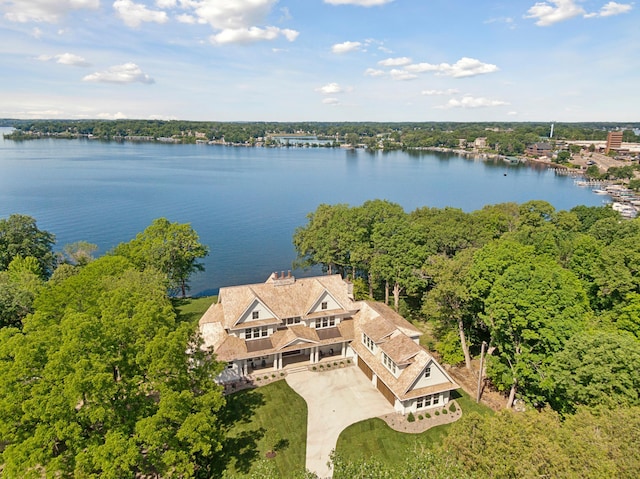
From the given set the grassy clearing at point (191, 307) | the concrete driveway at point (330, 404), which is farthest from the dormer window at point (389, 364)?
the grassy clearing at point (191, 307)

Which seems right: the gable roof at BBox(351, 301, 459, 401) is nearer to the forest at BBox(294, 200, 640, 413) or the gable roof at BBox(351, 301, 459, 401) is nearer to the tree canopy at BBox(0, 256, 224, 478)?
the forest at BBox(294, 200, 640, 413)

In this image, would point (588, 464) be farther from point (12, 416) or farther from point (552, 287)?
point (12, 416)

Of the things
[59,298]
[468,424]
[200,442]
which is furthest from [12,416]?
[468,424]

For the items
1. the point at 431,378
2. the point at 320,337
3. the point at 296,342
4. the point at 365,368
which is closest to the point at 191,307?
the point at 296,342

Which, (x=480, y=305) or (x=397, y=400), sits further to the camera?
(x=480, y=305)

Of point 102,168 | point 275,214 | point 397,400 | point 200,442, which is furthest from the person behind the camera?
point 102,168

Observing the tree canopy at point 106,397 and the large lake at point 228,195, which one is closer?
the tree canopy at point 106,397

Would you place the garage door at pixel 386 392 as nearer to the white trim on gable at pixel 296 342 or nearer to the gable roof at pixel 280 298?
the white trim on gable at pixel 296 342
